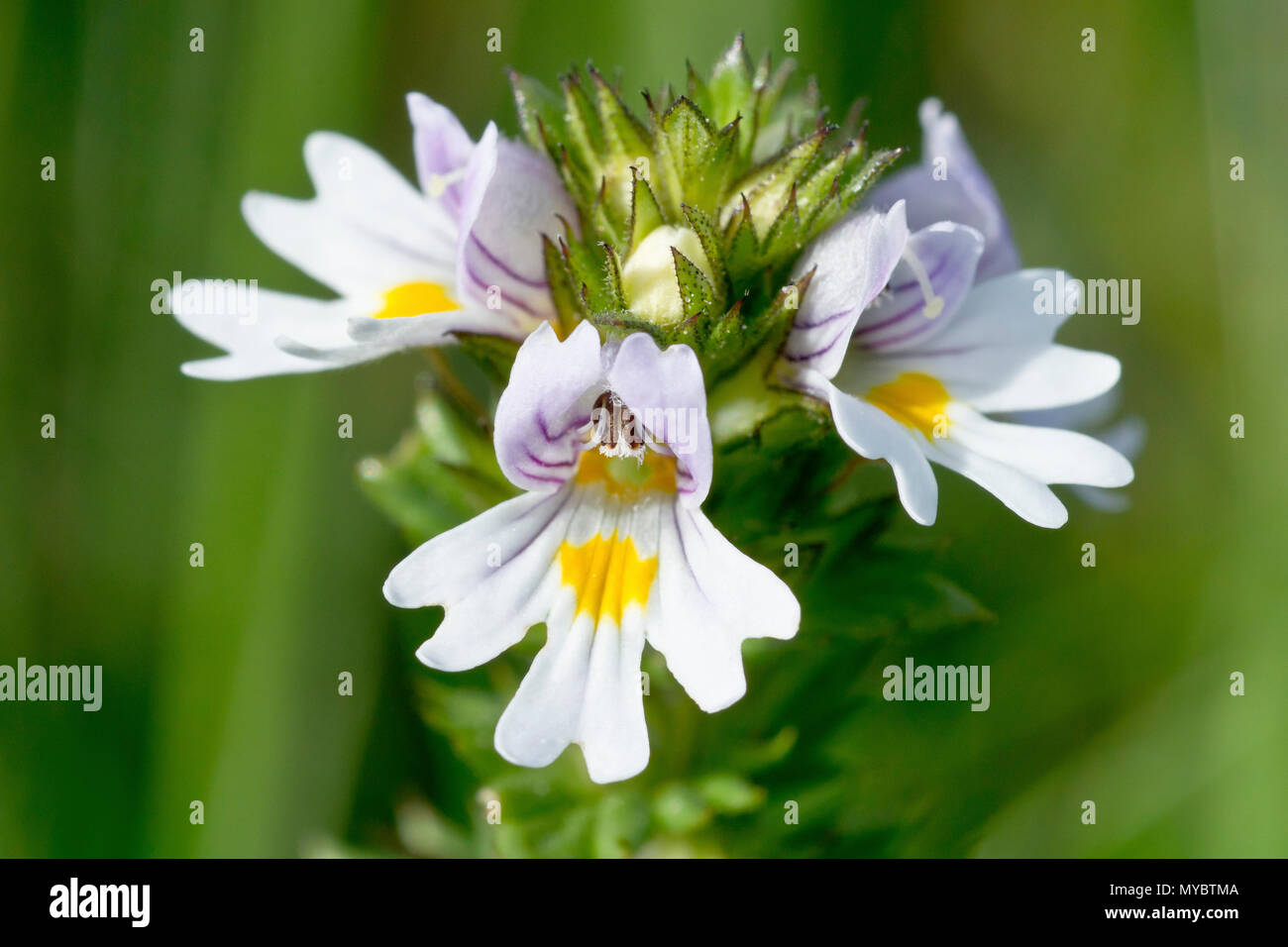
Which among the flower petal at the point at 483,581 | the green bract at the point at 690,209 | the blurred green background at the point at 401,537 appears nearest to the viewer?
the flower petal at the point at 483,581

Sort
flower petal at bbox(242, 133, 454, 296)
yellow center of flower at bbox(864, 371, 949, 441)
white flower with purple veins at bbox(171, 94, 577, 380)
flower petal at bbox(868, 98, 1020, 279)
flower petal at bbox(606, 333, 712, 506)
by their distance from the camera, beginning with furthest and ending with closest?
flower petal at bbox(242, 133, 454, 296)
flower petal at bbox(868, 98, 1020, 279)
yellow center of flower at bbox(864, 371, 949, 441)
white flower with purple veins at bbox(171, 94, 577, 380)
flower petal at bbox(606, 333, 712, 506)

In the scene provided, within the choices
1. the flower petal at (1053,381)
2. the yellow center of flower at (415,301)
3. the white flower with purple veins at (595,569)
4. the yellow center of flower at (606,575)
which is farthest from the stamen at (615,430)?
the flower petal at (1053,381)

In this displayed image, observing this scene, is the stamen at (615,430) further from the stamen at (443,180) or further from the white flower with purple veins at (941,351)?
the stamen at (443,180)

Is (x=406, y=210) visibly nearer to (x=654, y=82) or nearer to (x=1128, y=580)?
(x=654, y=82)

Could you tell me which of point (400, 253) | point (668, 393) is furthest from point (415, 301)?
point (668, 393)

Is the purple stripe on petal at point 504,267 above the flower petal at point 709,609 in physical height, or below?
above

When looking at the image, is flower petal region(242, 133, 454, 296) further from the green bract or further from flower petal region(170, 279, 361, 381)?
the green bract

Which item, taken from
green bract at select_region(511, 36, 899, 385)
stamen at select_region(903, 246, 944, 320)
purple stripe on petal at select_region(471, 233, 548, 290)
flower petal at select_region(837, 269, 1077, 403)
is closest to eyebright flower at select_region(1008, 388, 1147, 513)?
flower petal at select_region(837, 269, 1077, 403)
